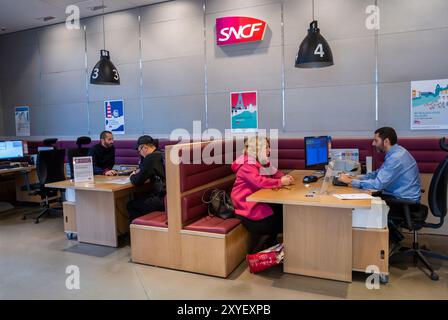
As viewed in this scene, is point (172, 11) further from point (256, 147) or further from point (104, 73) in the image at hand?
point (256, 147)

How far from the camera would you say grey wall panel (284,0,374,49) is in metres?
4.89

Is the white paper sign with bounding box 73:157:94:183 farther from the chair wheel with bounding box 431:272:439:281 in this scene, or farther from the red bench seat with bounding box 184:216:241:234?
the chair wheel with bounding box 431:272:439:281

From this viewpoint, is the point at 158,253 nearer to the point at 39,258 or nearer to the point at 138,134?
the point at 39,258

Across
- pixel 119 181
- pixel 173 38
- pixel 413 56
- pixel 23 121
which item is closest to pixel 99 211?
pixel 119 181

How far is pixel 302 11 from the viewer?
5191mm

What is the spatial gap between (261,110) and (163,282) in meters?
3.16

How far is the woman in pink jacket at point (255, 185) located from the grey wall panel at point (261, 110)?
191 cm

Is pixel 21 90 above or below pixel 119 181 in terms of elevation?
above

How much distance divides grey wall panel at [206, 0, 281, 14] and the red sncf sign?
0.65 ft

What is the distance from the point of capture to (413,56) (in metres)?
4.67

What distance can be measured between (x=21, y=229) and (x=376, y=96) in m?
5.48

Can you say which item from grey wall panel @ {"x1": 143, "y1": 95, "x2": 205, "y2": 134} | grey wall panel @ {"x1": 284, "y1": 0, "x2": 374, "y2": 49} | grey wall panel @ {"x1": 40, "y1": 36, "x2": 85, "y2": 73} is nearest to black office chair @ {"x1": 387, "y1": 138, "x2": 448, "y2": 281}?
grey wall panel @ {"x1": 284, "y1": 0, "x2": 374, "y2": 49}

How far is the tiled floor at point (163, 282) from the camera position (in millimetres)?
3096

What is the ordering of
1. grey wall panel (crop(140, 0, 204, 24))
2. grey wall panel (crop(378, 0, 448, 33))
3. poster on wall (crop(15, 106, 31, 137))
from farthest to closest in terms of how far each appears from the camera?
poster on wall (crop(15, 106, 31, 137))
grey wall panel (crop(140, 0, 204, 24))
grey wall panel (crop(378, 0, 448, 33))
